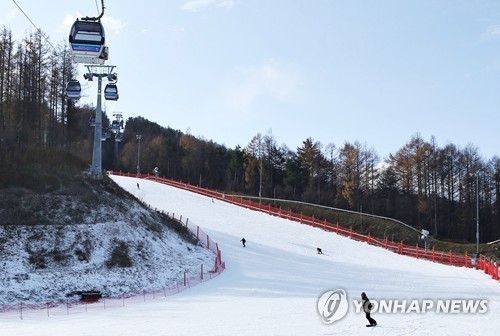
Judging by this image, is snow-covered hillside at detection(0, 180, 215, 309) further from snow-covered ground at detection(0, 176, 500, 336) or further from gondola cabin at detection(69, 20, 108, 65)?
gondola cabin at detection(69, 20, 108, 65)

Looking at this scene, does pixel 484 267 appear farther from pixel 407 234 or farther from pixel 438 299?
pixel 407 234

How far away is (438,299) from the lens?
21.1m

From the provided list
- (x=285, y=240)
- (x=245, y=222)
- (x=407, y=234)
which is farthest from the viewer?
(x=407, y=234)

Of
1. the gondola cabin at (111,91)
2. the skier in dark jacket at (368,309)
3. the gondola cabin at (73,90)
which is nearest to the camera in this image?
the skier in dark jacket at (368,309)

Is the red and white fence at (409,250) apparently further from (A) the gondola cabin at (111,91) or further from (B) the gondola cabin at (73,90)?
(B) the gondola cabin at (73,90)

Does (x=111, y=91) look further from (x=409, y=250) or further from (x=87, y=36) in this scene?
(x=409, y=250)

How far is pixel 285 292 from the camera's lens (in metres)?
23.6

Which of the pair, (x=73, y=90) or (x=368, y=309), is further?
(x=73, y=90)

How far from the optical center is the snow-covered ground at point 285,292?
15117 millimetres

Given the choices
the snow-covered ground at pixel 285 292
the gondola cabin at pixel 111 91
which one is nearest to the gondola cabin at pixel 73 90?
the gondola cabin at pixel 111 91

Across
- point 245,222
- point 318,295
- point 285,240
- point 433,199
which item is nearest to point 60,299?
point 318,295

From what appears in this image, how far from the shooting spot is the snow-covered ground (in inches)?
595

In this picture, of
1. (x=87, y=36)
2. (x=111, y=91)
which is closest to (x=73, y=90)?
(x=111, y=91)

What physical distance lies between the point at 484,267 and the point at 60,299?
26.3m
